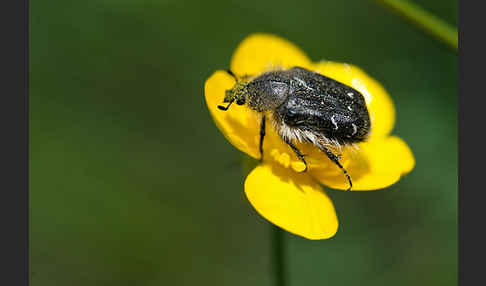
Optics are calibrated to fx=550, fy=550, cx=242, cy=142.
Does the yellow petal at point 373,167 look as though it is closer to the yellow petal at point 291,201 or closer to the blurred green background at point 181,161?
the yellow petal at point 291,201

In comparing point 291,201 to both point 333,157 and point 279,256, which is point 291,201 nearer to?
point 333,157

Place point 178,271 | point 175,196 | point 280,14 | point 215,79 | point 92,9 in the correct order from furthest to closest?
point 280,14, point 92,9, point 175,196, point 178,271, point 215,79

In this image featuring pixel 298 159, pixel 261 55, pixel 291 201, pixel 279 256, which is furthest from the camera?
pixel 261 55

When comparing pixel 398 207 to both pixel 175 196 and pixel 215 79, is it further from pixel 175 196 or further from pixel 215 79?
pixel 215 79

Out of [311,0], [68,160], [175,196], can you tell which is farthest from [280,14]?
[68,160]

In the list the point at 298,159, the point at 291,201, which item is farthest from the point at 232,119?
the point at 291,201

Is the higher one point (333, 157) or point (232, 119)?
point (232, 119)

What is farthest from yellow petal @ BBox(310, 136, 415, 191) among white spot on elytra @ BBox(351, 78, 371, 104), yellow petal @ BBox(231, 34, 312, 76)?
yellow petal @ BBox(231, 34, 312, 76)
